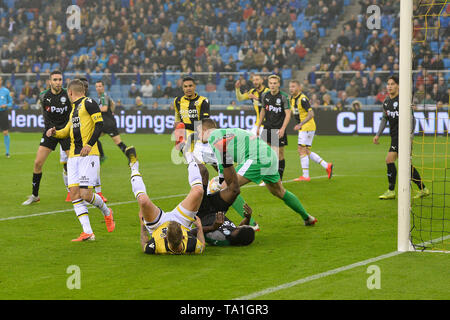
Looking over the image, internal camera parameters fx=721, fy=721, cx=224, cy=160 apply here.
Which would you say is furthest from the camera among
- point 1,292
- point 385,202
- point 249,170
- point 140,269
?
point 385,202

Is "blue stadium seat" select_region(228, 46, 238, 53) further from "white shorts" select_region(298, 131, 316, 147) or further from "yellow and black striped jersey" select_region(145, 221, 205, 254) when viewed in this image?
"yellow and black striped jersey" select_region(145, 221, 205, 254)

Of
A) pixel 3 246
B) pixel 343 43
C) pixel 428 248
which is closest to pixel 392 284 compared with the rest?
pixel 428 248

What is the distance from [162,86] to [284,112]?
1791 cm

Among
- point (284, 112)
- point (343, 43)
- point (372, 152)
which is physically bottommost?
point (372, 152)

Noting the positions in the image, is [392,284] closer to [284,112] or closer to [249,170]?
[249,170]

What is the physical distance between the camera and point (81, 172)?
9.31 m

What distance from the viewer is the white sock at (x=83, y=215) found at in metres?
9.00

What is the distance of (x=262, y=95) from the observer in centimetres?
1556

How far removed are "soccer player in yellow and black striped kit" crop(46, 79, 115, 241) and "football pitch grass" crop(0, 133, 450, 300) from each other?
1.54 feet

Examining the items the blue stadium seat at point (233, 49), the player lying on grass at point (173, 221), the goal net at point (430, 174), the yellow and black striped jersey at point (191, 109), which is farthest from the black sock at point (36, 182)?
the blue stadium seat at point (233, 49)

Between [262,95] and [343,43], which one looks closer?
[262,95]

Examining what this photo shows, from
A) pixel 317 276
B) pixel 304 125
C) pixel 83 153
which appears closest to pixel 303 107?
pixel 304 125

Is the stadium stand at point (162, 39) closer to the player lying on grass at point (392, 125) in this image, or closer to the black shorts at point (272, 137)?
the black shorts at point (272, 137)

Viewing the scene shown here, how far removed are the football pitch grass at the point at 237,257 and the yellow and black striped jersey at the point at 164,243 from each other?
121mm
